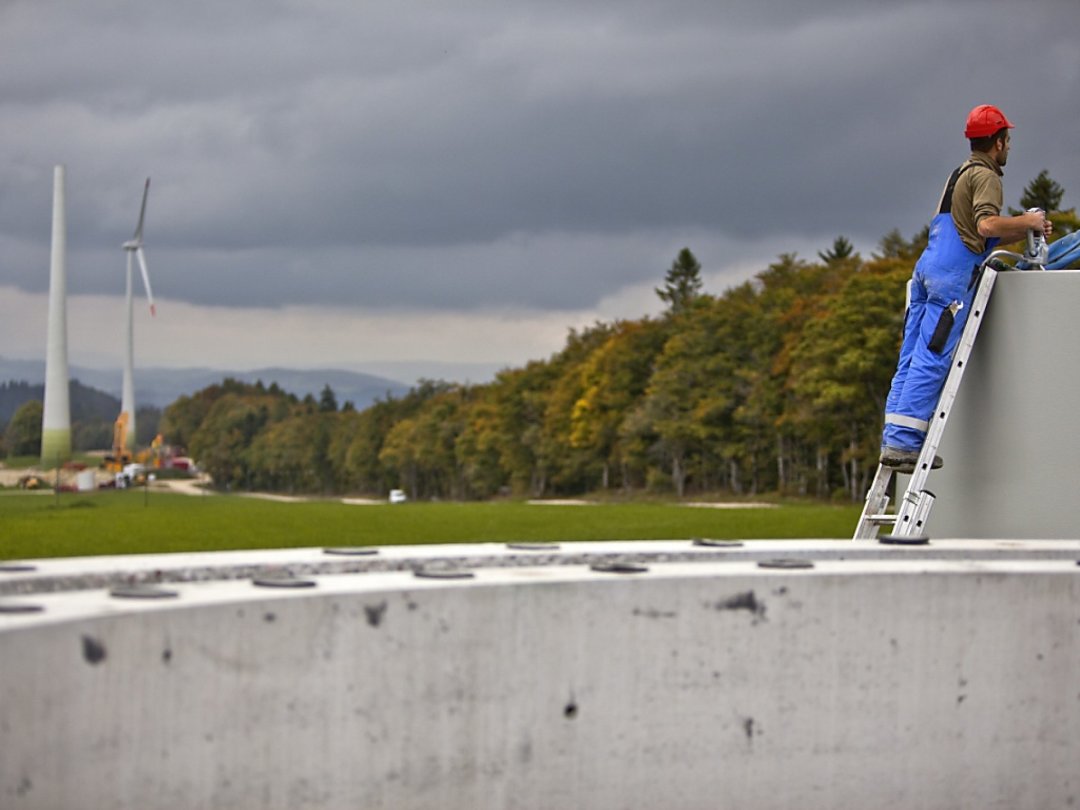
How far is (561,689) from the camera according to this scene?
418 centimetres

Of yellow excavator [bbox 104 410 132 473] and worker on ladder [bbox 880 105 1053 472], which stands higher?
yellow excavator [bbox 104 410 132 473]

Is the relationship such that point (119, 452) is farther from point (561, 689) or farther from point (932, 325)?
point (561, 689)

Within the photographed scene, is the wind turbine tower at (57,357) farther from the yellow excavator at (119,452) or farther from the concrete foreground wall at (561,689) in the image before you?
the concrete foreground wall at (561,689)

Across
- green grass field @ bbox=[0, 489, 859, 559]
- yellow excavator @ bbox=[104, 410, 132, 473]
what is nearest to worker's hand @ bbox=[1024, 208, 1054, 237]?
green grass field @ bbox=[0, 489, 859, 559]

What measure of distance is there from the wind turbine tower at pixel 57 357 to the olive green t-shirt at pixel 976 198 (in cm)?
8022

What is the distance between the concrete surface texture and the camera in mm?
7773

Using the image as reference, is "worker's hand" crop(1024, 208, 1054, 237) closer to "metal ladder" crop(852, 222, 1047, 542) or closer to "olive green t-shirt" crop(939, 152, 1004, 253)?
"metal ladder" crop(852, 222, 1047, 542)

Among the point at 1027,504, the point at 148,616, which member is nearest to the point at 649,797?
the point at 148,616

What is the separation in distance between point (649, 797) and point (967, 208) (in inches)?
206

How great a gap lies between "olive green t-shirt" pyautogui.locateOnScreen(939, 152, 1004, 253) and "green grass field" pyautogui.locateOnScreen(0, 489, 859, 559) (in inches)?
615

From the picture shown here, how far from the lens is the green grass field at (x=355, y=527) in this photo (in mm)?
26094

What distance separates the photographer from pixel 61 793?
3379 mm

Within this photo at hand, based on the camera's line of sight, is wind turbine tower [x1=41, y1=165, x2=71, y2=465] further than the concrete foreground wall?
Yes

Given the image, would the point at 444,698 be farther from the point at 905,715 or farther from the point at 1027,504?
the point at 1027,504
